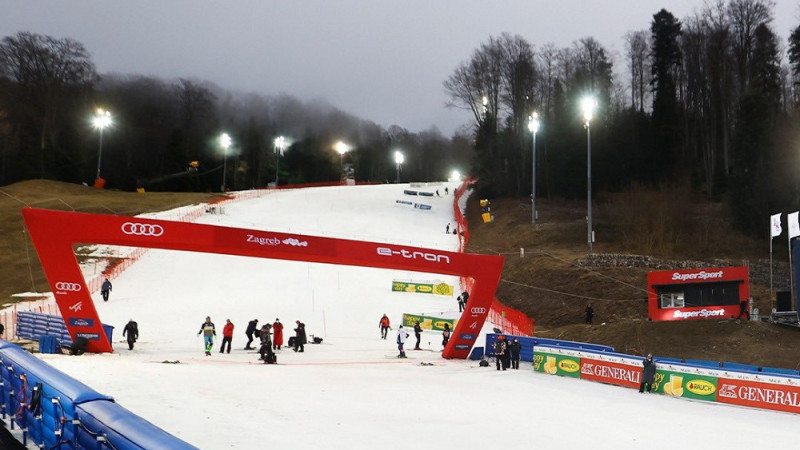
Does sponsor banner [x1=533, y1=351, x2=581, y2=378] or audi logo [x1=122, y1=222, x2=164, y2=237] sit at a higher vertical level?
audi logo [x1=122, y1=222, x2=164, y2=237]

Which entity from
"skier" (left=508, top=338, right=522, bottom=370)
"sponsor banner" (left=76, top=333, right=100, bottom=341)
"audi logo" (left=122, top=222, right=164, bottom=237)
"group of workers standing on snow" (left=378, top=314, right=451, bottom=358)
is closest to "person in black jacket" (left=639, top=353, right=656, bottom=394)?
"skier" (left=508, top=338, right=522, bottom=370)

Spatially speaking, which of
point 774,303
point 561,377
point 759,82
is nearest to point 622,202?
point 759,82

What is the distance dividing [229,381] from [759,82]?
61.8m

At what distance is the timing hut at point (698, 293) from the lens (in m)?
31.0

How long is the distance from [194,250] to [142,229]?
70.4 inches

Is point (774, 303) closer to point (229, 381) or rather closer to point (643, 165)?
point (229, 381)

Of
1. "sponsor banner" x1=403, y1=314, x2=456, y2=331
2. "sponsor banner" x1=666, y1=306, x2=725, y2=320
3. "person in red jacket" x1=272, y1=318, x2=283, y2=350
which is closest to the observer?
"person in red jacket" x1=272, y1=318, x2=283, y2=350

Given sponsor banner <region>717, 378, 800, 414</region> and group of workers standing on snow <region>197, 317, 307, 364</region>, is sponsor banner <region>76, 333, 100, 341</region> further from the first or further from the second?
sponsor banner <region>717, 378, 800, 414</region>

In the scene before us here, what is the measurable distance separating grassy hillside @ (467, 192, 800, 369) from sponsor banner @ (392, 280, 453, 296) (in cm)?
410

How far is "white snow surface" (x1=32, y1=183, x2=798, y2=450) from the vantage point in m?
11.2

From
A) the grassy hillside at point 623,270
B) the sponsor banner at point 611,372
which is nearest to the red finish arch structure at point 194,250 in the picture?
the sponsor banner at point 611,372

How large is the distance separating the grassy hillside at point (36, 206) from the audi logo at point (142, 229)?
60.0 feet

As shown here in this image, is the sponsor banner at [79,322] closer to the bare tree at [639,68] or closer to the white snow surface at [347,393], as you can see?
the white snow surface at [347,393]

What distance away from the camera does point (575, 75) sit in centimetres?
7681
